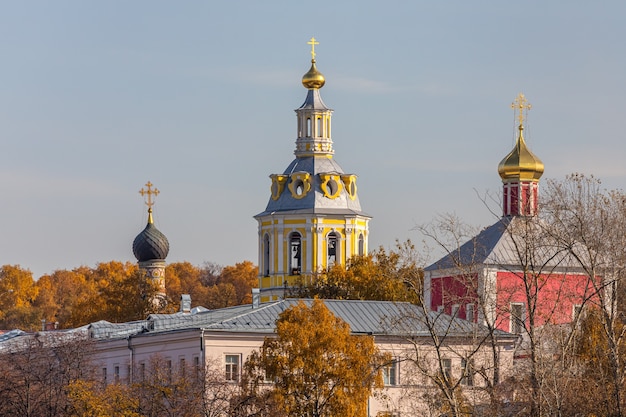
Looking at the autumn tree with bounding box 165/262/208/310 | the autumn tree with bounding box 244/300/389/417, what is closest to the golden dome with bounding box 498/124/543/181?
the autumn tree with bounding box 244/300/389/417

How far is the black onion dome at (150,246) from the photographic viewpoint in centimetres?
11131

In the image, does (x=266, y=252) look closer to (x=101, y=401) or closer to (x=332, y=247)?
(x=332, y=247)

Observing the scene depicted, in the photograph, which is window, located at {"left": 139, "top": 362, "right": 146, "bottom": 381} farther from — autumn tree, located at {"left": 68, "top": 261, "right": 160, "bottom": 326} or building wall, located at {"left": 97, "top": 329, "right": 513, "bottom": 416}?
autumn tree, located at {"left": 68, "top": 261, "right": 160, "bottom": 326}

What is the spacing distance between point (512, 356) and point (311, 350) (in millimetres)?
10574

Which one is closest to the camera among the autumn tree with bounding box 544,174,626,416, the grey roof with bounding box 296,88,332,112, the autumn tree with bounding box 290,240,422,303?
the autumn tree with bounding box 544,174,626,416

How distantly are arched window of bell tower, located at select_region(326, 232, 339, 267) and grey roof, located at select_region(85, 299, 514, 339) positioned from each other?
1009 inches

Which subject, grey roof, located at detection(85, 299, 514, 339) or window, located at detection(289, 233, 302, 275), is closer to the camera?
grey roof, located at detection(85, 299, 514, 339)

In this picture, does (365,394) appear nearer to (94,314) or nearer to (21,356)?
(21,356)

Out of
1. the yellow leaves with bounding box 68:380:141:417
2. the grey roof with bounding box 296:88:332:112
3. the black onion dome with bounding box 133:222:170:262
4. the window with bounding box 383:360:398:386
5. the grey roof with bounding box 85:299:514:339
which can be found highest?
the grey roof with bounding box 296:88:332:112

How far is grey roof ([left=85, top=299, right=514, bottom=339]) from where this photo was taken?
212 ft

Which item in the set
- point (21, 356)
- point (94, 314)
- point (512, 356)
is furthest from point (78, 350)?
point (94, 314)

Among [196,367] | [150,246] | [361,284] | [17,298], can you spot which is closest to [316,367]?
[196,367]

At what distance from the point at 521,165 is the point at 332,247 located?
15733 mm

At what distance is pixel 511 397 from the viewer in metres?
52.5
